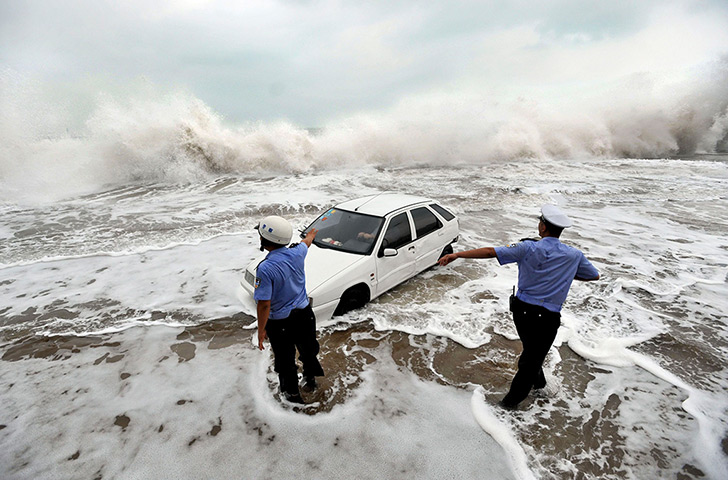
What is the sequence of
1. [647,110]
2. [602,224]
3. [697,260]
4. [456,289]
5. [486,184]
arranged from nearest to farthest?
[456,289], [697,260], [602,224], [486,184], [647,110]

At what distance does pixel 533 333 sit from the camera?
2770 mm

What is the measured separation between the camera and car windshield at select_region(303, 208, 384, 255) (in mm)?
4889

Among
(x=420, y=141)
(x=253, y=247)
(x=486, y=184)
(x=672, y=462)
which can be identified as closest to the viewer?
(x=672, y=462)

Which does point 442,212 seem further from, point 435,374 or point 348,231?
point 435,374

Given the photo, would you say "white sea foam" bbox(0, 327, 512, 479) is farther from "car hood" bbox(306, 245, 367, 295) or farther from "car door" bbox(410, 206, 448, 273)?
"car door" bbox(410, 206, 448, 273)

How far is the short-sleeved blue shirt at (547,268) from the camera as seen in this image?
2.66m

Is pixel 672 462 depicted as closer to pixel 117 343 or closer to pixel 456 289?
pixel 456 289

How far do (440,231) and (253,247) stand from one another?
13.3 ft

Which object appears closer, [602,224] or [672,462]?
[672,462]

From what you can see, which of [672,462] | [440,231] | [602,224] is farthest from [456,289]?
[602,224]

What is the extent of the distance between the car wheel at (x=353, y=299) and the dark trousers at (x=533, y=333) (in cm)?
222

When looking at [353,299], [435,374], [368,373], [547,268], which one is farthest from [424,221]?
[547,268]

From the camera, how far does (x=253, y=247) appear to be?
295 inches

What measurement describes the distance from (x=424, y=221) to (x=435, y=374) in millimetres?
Result: 2639
